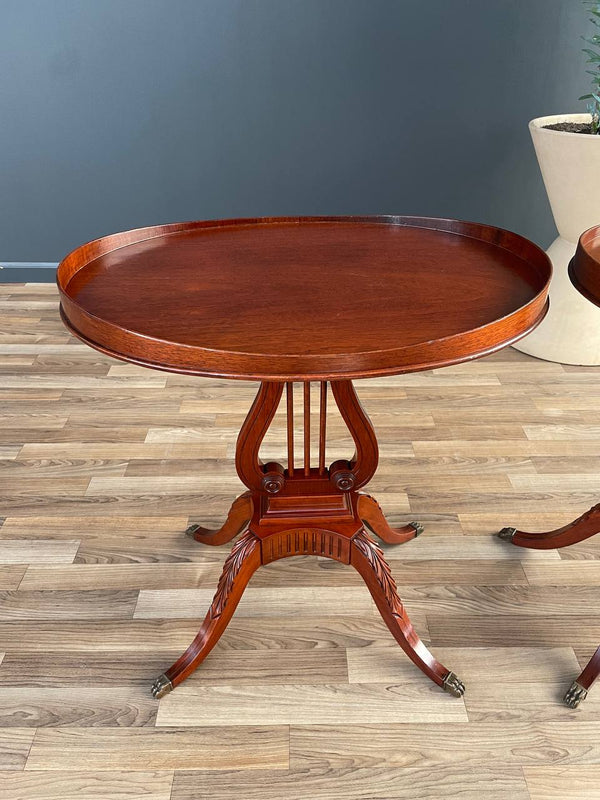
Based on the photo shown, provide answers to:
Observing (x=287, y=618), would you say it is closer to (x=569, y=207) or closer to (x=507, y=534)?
(x=507, y=534)

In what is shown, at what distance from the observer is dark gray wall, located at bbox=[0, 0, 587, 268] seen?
2709 mm

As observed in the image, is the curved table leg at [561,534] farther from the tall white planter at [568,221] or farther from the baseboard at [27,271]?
the baseboard at [27,271]

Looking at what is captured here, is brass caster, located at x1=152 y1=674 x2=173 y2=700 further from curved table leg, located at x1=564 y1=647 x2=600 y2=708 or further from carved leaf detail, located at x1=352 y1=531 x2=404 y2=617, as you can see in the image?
curved table leg, located at x1=564 y1=647 x2=600 y2=708

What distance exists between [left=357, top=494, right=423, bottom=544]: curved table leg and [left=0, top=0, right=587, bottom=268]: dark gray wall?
5.64 ft

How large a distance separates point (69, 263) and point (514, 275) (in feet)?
2.32

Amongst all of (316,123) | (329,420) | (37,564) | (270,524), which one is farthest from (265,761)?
(316,123)

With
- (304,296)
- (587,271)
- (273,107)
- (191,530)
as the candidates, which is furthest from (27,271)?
(587,271)

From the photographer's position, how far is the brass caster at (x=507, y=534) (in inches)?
63.5

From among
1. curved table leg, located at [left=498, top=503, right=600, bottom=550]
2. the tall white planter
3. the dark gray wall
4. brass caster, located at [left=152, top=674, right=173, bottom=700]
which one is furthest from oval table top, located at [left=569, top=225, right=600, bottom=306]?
the dark gray wall

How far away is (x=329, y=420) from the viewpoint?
2.16m

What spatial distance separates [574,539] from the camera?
4.89 feet

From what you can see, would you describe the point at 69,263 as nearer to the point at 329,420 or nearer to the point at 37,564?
the point at 37,564

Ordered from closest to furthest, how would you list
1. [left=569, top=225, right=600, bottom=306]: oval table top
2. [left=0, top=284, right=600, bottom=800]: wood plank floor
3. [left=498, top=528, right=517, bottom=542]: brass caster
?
[left=569, top=225, right=600, bottom=306]: oval table top < [left=0, top=284, right=600, bottom=800]: wood plank floor < [left=498, top=528, right=517, bottom=542]: brass caster

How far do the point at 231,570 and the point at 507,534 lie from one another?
669 mm
